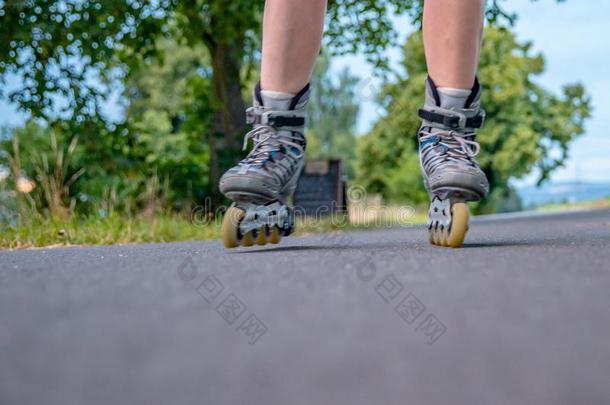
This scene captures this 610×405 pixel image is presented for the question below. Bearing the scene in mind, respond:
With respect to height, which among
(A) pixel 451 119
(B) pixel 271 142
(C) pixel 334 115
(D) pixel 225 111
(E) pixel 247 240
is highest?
(A) pixel 451 119

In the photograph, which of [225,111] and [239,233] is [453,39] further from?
[225,111]

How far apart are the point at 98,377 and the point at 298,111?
168 centimetres

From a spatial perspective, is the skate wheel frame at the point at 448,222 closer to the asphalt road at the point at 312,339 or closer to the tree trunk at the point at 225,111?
the asphalt road at the point at 312,339

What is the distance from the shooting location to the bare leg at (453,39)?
7.55 feet

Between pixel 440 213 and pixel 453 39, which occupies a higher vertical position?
pixel 453 39

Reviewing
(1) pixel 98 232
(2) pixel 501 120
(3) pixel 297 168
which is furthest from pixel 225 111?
(2) pixel 501 120

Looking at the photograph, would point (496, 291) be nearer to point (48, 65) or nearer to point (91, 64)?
point (91, 64)

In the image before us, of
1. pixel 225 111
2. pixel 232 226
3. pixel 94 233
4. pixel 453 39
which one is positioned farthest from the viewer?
pixel 225 111

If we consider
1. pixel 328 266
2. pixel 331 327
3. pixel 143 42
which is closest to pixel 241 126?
pixel 143 42

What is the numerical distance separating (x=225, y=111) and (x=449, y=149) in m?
6.15

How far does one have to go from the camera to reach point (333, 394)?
2.54 ft

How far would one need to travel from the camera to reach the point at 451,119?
236cm

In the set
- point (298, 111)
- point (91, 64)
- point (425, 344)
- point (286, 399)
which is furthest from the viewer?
point (91, 64)

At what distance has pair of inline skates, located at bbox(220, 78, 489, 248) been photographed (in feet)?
7.13
